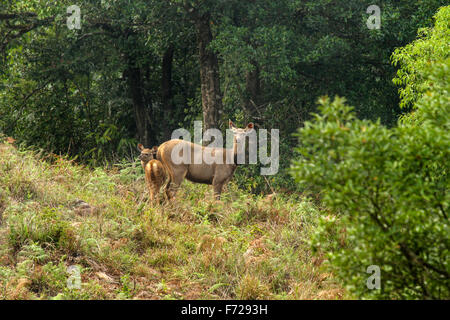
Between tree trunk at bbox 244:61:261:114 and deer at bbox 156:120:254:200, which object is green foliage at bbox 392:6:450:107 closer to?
deer at bbox 156:120:254:200

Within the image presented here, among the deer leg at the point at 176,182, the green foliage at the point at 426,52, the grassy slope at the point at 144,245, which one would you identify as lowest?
the grassy slope at the point at 144,245

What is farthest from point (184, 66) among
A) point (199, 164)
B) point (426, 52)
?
point (426, 52)

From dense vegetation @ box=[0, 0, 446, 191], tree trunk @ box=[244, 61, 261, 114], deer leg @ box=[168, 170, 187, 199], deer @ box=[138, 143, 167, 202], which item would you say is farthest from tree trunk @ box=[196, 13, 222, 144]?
deer @ box=[138, 143, 167, 202]

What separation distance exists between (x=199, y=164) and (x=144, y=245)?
Answer: 314 cm

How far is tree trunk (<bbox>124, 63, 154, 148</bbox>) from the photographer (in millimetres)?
17016

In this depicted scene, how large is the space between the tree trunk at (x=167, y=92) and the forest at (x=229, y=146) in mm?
73

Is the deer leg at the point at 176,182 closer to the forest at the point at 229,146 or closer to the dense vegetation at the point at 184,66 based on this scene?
the forest at the point at 229,146

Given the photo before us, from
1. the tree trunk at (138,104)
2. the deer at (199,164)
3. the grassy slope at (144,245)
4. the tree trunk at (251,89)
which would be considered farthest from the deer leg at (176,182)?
the tree trunk at (138,104)

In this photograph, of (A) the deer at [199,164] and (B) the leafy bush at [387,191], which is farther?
(A) the deer at [199,164]

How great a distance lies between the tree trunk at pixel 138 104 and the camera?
17.0m

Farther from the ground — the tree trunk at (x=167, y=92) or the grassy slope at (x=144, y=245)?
the tree trunk at (x=167, y=92)

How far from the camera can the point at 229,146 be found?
13703mm
